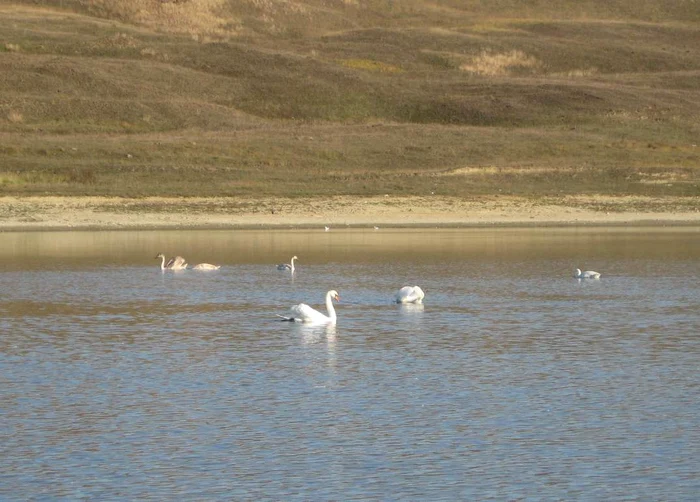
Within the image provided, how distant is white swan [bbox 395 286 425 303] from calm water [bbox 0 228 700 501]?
217mm

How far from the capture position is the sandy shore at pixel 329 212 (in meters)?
37.6

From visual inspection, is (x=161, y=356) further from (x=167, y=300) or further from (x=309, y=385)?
(x=167, y=300)

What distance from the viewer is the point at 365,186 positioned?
4347 cm

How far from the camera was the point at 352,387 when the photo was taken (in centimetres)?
1311

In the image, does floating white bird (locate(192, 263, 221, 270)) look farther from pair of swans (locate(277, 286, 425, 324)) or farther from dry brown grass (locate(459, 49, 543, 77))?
dry brown grass (locate(459, 49, 543, 77))

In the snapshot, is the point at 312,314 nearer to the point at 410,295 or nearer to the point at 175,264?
the point at 410,295

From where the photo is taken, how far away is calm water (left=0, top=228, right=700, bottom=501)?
9.70 meters

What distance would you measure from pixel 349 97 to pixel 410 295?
55.0m

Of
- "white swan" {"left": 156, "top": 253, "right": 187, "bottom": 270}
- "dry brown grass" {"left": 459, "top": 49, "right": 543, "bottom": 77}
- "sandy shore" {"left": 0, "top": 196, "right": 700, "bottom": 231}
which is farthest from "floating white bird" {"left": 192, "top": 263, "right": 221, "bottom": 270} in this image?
"dry brown grass" {"left": 459, "top": 49, "right": 543, "bottom": 77}

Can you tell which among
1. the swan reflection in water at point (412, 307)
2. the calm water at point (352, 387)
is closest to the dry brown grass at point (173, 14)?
the calm water at point (352, 387)

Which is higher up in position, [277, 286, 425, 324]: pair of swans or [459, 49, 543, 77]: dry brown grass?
[459, 49, 543, 77]: dry brown grass

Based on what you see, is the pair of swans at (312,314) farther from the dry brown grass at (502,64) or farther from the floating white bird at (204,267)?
the dry brown grass at (502,64)

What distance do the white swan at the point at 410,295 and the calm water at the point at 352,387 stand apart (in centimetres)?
22

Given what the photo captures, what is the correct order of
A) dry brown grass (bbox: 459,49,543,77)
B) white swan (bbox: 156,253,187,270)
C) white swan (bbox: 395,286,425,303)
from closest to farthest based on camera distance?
white swan (bbox: 395,286,425,303), white swan (bbox: 156,253,187,270), dry brown grass (bbox: 459,49,543,77)
